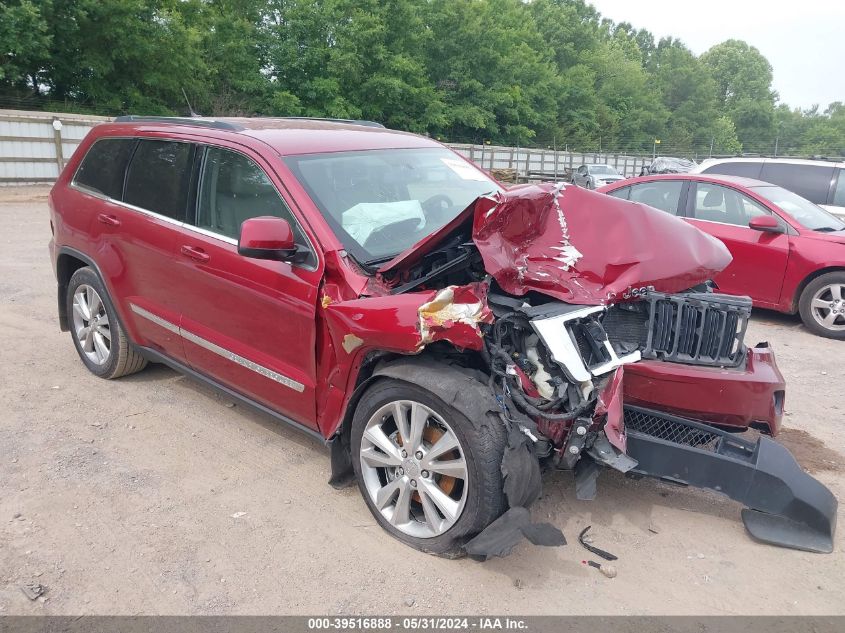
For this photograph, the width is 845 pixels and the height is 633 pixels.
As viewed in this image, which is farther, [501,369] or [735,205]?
[735,205]

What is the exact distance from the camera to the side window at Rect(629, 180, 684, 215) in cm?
779

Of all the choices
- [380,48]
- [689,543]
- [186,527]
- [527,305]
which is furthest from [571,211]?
[380,48]

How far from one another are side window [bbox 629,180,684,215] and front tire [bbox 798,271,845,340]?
1.66m

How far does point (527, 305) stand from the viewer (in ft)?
9.74

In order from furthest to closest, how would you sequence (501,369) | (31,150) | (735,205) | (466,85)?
(466,85), (31,150), (735,205), (501,369)

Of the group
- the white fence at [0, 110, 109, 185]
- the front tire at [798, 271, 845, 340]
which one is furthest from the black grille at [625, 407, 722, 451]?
the white fence at [0, 110, 109, 185]

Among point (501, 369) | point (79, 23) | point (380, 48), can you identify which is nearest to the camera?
point (501, 369)

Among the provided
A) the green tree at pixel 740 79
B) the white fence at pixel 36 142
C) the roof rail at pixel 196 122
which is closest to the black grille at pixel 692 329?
the roof rail at pixel 196 122

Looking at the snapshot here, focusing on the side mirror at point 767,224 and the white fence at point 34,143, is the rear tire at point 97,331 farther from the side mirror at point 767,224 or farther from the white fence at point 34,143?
the white fence at point 34,143

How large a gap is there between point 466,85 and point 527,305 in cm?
4478

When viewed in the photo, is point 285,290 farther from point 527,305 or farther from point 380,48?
point 380,48

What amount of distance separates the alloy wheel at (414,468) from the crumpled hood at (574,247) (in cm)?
70

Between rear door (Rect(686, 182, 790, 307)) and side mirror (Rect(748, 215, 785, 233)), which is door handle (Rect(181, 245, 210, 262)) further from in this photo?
side mirror (Rect(748, 215, 785, 233))

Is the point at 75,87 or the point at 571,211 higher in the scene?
the point at 75,87
